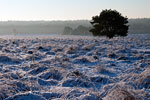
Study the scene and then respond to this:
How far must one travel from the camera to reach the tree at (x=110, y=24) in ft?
99.1

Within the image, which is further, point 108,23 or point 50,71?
point 108,23

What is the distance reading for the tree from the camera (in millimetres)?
30203

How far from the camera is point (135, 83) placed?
3.88 m

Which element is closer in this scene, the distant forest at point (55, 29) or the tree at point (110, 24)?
the tree at point (110, 24)

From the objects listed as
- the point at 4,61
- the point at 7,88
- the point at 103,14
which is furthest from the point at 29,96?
the point at 103,14

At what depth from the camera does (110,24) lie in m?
30.5

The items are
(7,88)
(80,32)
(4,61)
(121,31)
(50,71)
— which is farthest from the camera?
(80,32)

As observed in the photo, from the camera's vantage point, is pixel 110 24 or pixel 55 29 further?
pixel 55 29

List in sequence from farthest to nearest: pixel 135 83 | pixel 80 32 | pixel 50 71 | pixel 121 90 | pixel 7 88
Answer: pixel 80 32 → pixel 50 71 → pixel 135 83 → pixel 7 88 → pixel 121 90

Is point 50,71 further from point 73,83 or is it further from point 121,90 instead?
point 121,90

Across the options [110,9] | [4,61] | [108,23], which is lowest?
[4,61]

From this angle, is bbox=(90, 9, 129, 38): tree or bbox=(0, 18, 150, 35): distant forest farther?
bbox=(0, 18, 150, 35): distant forest

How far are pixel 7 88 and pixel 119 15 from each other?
29.7 m

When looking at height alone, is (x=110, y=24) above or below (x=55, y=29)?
above
